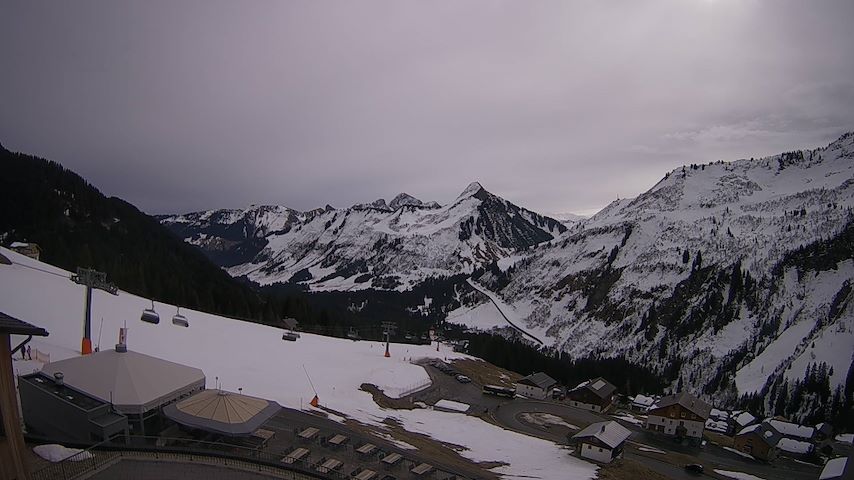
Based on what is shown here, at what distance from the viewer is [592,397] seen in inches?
2697

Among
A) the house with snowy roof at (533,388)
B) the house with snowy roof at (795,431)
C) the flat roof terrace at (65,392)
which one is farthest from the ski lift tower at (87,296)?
the house with snowy roof at (795,431)

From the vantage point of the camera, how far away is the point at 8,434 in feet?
43.3

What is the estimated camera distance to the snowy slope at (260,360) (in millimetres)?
36938

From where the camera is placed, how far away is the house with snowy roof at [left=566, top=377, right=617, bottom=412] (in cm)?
6781

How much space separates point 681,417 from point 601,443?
2634cm

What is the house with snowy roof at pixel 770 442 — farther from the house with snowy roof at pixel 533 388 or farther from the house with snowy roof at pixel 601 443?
the house with snowy roof at pixel 601 443

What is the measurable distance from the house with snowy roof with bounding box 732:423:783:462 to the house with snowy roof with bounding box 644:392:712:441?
14.3ft

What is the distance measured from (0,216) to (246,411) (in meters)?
129

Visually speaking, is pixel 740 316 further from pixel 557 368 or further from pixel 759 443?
pixel 759 443

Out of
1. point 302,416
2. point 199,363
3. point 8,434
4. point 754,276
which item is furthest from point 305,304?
point 754,276

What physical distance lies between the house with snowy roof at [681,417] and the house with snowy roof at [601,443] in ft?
72.4

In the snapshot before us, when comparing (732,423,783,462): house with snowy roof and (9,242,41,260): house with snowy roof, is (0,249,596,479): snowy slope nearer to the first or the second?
(9,242,41,260): house with snowy roof

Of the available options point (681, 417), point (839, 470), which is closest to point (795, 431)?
point (681, 417)

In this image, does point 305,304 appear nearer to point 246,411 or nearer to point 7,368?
point 246,411
